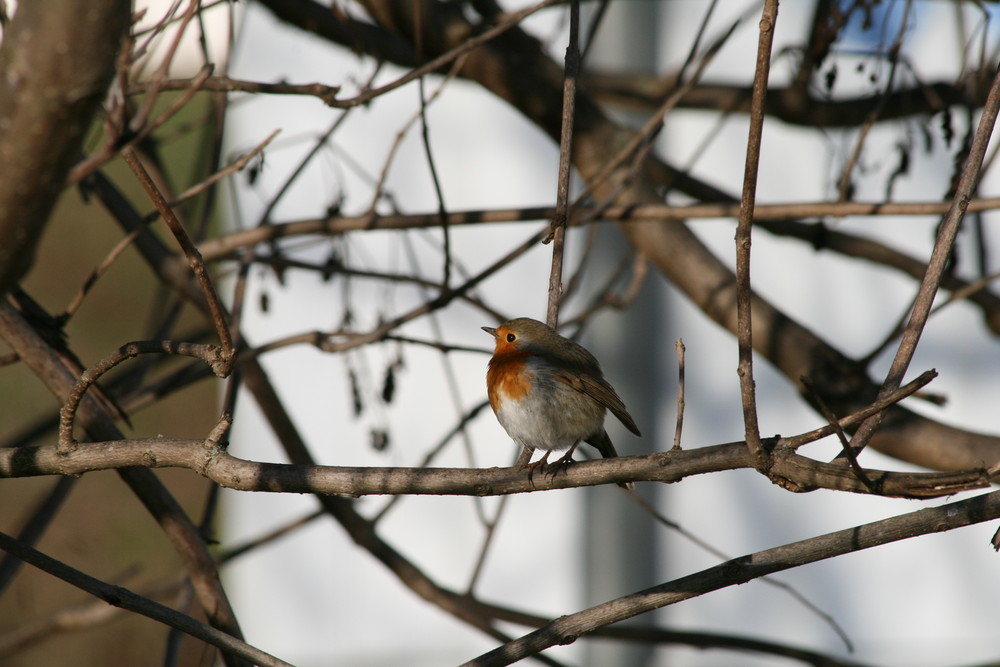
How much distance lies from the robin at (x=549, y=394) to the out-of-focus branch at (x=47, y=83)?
1.39 m

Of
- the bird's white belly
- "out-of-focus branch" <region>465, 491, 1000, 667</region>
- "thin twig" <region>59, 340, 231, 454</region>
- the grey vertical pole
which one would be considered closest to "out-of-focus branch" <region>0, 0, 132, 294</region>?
"thin twig" <region>59, 340, 231, 454</region>

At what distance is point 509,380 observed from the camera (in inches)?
90.7

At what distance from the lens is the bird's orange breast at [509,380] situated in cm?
227

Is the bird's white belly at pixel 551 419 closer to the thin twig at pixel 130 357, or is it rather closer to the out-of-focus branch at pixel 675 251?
the out-of-focus branch at pixel 675 251

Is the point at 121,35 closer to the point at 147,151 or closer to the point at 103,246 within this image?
the point at 147,151

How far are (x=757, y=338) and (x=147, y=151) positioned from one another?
6.56 ft

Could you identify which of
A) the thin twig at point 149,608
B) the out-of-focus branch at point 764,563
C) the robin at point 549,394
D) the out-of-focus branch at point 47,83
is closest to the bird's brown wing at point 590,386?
the robin at point 549,394

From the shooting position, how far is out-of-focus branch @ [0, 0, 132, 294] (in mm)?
867

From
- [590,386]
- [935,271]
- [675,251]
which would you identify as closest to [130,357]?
[935,271]

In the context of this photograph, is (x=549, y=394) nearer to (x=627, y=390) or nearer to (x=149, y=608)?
(x=149, y=608)

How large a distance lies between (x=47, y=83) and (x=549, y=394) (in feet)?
5.08

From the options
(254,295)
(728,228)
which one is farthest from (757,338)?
(254,295)

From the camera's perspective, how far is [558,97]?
2.71 meters

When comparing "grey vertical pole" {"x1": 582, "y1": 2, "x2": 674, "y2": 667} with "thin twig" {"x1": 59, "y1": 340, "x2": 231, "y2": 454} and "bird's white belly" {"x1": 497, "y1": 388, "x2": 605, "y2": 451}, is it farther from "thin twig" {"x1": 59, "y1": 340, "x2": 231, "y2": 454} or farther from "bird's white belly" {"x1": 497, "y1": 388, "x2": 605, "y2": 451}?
"thin twig" {"x1": 59, "y1": 340, "x2": 231, "y2": 454}
